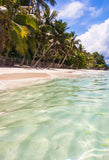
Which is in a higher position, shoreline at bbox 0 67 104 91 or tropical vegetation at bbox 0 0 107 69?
tropical vegetation at bbox 0 0 107 69

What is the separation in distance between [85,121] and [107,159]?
2.73 ft

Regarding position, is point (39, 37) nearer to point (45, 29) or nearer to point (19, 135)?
point (45, 29)

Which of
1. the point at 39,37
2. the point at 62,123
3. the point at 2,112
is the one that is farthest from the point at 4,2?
the point at 62,123

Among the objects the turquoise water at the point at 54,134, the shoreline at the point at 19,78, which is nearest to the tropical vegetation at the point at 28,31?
the shoreline at the point at 19,78

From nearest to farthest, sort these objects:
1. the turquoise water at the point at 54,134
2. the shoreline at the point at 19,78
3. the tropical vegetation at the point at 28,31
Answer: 1. the turquoise water at the point at 54,134
2. the shoreline at the point at 19,78
3. the tropical vegetation at the point at 28,31

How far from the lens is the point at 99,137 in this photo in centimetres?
164

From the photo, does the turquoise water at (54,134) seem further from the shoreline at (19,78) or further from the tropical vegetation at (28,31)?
the tropical vegetation at (28,31)

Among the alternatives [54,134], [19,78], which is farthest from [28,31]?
[54,134]

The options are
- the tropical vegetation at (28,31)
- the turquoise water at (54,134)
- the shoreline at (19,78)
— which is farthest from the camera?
the tropical vegetation at (28,31)

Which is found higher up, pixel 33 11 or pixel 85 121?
pixel 33 11

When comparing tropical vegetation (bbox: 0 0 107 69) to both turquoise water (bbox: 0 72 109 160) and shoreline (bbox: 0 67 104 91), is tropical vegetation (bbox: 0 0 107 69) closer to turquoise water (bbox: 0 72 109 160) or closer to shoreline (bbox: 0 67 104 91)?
shoreline (bbox: 0 67 104 91)

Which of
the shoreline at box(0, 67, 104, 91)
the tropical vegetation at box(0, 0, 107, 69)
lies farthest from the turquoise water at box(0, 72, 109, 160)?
the tropical vegetation at box(0, 0, 107, 69)

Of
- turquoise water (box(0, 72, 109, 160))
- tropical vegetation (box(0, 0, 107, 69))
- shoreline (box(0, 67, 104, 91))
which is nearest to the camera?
turquoise water (box(0, 72, 109, 160))

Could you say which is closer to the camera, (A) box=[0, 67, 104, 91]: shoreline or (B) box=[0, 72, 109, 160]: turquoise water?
(B) box=[0, 72, 109, 160]: turquoise water
